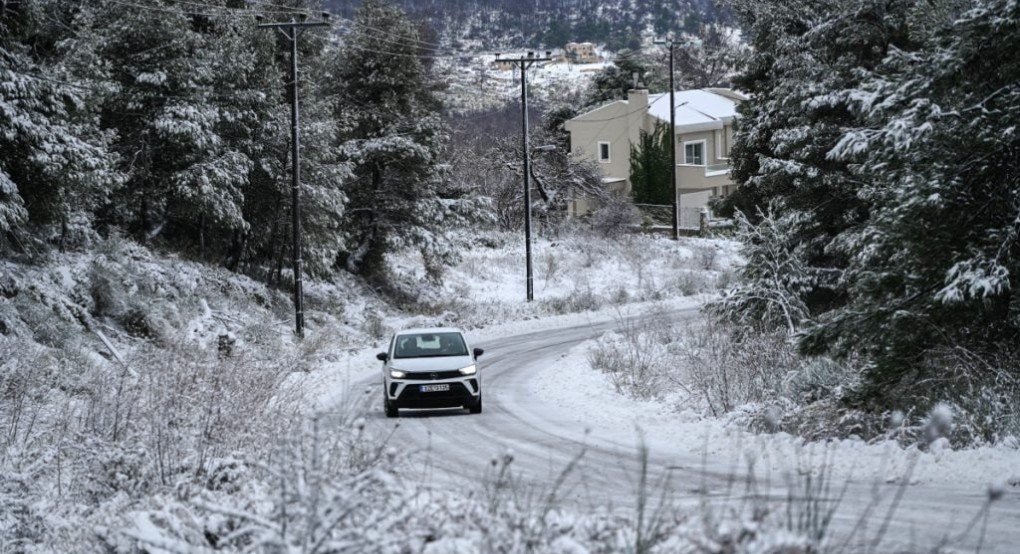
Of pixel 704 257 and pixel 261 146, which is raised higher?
pixel 261 146

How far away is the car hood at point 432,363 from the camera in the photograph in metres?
19.6

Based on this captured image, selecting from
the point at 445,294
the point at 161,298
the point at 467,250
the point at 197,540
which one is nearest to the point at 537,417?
the point at 197,540

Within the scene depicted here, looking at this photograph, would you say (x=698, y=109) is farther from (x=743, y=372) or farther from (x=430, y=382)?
(x=743, y=372)

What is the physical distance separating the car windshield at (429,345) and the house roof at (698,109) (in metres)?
46.5

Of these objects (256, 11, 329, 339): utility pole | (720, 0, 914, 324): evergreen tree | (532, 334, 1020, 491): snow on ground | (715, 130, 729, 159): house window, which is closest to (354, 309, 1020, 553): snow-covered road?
(532, 334, 1020, 491): snow on ground

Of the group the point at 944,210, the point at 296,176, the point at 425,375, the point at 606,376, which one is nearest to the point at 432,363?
the point at 425,375

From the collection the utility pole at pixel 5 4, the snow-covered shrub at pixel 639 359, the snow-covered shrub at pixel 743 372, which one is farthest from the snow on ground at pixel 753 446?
the utility pole at pixel 5 4

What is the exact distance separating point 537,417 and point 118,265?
15.2m

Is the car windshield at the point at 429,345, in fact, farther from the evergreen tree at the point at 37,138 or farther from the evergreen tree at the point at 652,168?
the evergreen tree at the point at 652,168

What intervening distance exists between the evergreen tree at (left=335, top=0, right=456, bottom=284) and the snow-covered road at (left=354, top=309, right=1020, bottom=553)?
17471mm

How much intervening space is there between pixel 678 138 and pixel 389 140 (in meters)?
29.5

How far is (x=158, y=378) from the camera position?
11578mm

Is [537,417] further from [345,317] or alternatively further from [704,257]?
[704,257]

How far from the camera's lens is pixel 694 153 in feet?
226
